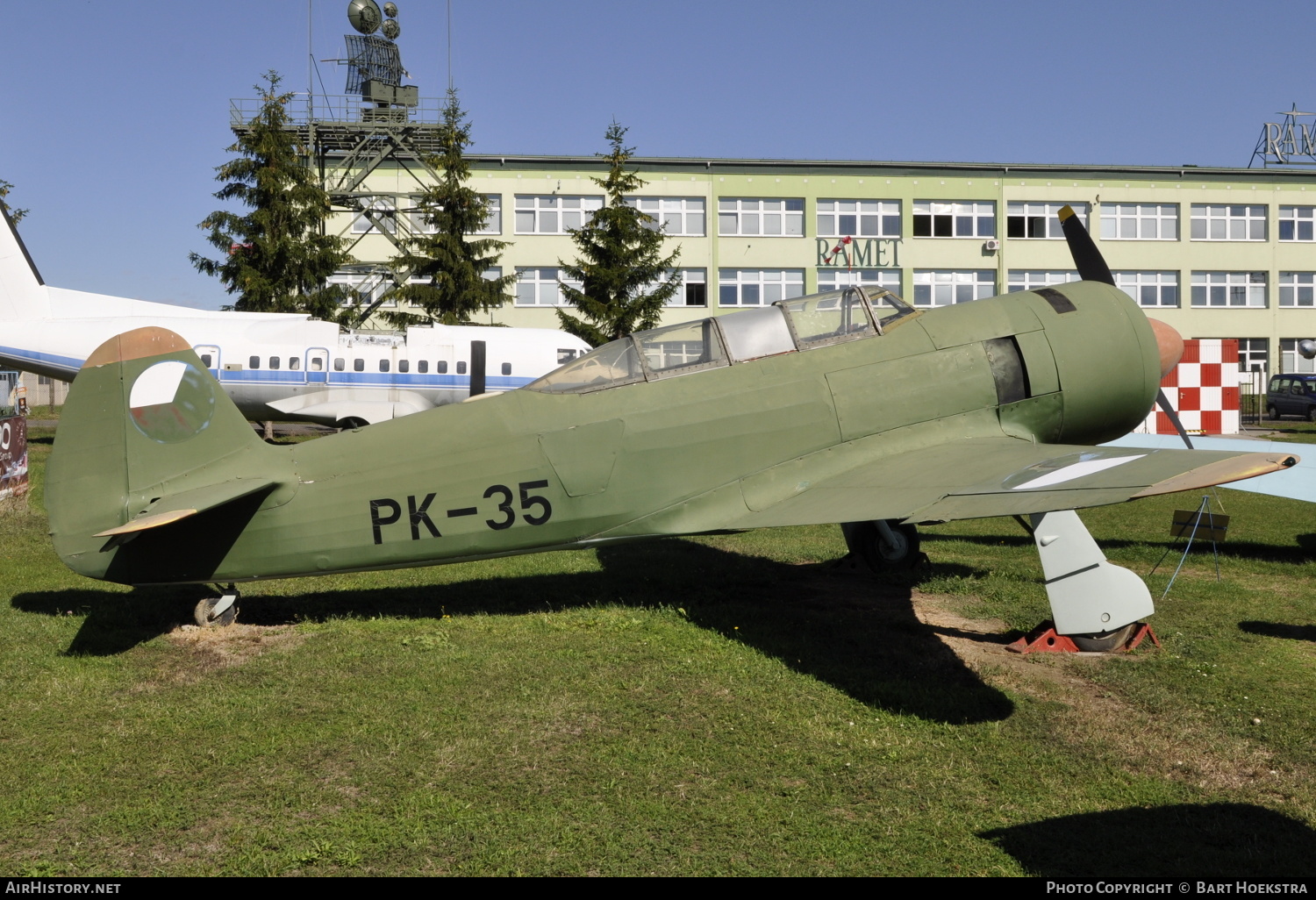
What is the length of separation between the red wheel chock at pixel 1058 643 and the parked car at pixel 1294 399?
124 ft

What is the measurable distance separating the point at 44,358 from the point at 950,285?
36.2m

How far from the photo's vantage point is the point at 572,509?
24.8 ft

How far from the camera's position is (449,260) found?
32188 mm

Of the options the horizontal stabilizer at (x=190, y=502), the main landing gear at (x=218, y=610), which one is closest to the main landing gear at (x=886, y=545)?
the horizontal stabilizer at (x=190, y=502)

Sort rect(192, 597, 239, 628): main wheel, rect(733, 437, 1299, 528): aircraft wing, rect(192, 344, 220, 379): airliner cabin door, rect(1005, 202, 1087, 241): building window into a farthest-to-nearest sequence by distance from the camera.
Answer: rect(1005, 202, 1087, 241): building window, rect(192, 344, 220, 379): airliner cabin door, rect(192, 597, 239, 628): main wheel, rect(733, 437, 1299, 528): aircraft wing

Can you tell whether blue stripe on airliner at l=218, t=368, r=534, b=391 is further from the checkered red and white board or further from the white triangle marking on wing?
the white triangle marking on wing

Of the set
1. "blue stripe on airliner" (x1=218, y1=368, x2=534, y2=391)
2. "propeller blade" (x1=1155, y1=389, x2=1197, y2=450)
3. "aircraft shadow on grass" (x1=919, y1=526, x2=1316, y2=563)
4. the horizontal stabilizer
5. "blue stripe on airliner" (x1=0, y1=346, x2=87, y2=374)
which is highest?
"blue stripe on airliner" (x1=0, y1=346, x2=87, y2=374)

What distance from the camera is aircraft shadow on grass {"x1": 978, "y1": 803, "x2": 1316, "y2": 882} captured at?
401cm

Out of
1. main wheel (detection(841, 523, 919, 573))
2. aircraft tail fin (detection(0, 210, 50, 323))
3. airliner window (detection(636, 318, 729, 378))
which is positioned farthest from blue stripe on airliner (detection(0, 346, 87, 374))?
main wheel (detection(841, 523, 919, 573))

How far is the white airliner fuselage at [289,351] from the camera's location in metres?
21.9

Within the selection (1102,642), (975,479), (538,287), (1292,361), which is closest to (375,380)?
(975,479)

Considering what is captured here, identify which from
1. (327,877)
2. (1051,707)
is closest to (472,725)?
(327,877)

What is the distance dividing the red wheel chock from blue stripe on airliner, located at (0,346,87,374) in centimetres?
2153

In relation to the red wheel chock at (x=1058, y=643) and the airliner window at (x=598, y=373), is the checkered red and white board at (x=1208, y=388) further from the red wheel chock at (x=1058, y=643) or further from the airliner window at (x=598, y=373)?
the airliner window at (x=598, y=373)
